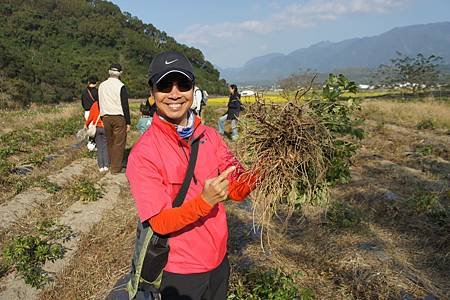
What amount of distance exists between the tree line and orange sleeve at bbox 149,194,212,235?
1529 inches

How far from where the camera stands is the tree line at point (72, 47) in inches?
1703

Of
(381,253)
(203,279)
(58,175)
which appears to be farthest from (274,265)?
(58,175)

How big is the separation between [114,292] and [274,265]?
62.5 inches

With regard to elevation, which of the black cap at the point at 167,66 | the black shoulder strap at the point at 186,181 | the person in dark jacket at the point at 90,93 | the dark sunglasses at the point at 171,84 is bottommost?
the black shoulder strap at the point at 186,181

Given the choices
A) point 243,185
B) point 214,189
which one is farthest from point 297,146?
point 214,189

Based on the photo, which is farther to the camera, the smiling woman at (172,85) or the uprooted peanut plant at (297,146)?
the uprooted peanut plant at (297,146)

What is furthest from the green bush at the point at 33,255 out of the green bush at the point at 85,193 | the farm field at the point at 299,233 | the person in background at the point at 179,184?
the person in background at the point at 179,184

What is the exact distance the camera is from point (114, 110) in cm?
702

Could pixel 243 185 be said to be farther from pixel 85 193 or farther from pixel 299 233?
pixel 85 193

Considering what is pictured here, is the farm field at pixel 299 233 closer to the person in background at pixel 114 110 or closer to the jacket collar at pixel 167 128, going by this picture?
the person in background at pixel 114 110

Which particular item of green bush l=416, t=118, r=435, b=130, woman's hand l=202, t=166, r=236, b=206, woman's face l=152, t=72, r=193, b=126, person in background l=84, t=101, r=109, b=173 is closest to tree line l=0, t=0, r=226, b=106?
person in background l=84, t=101, r=109, b=173

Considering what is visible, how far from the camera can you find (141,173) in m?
1.88

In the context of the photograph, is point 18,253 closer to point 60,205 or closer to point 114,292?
point 114,292

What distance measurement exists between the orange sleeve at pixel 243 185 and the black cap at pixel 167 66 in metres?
0.65
